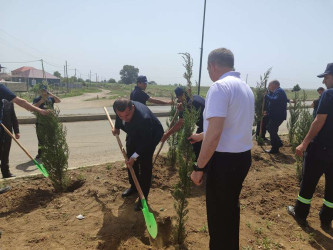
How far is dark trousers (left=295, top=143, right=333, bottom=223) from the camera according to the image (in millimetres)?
3424

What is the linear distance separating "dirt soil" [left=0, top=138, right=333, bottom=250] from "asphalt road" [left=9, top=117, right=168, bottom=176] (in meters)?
1.15

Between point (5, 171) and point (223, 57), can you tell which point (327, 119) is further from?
point (5, 171)

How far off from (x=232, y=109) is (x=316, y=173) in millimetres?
2122

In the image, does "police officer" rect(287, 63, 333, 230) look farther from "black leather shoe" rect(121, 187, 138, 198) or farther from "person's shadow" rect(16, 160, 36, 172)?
"person's shadow" rect(16, 160, 36, 172)

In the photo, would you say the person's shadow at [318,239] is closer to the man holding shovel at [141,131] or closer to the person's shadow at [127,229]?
the person's shadow at [127,229]

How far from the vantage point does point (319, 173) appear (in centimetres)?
350

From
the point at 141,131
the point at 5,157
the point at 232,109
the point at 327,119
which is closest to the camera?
the point at 232,109

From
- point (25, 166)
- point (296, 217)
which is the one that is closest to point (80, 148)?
point (25, 166)

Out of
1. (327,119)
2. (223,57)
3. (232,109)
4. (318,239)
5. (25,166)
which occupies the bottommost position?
(25,166)

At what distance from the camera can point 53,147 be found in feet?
14.8

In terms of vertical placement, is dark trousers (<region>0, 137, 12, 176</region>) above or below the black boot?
above

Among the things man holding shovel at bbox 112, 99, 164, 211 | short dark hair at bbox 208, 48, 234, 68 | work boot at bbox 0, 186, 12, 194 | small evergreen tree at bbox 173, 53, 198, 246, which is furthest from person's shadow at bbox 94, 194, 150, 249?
short dark hair at bbox 208, 48, 234, 68

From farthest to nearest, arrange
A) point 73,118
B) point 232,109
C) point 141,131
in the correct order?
point 73,118 → point 141,131 → point 232,109

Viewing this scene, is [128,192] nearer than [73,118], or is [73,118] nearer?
[128,192]
